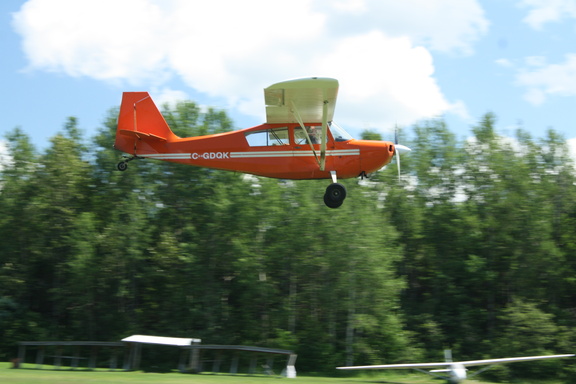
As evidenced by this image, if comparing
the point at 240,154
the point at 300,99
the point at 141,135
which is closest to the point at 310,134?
the point at 300,99

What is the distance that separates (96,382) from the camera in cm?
1541

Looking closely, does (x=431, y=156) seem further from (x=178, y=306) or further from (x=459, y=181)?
(x=178, y=306)

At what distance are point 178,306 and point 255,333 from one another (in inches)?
168

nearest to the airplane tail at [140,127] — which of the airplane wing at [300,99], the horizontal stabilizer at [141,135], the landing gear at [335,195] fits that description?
the horizontal stabilizer at [141,135]

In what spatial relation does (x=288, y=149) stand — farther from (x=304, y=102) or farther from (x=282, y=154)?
(x=304, y=102)

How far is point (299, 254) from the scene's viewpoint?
1278 inches

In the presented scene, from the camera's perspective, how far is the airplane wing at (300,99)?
1373 centimetres

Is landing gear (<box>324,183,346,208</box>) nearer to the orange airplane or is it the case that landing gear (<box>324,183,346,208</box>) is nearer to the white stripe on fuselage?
the orange airplane

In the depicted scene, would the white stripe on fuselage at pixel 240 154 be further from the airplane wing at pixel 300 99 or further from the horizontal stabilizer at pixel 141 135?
the airplane wing at pixel 300 99

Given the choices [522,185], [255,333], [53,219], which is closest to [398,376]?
[255,333]

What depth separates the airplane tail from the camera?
55.1ft

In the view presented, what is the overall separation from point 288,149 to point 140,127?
450cm

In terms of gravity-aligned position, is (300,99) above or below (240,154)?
above

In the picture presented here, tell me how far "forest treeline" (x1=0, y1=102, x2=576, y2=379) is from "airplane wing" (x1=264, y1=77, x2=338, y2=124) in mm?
16011
